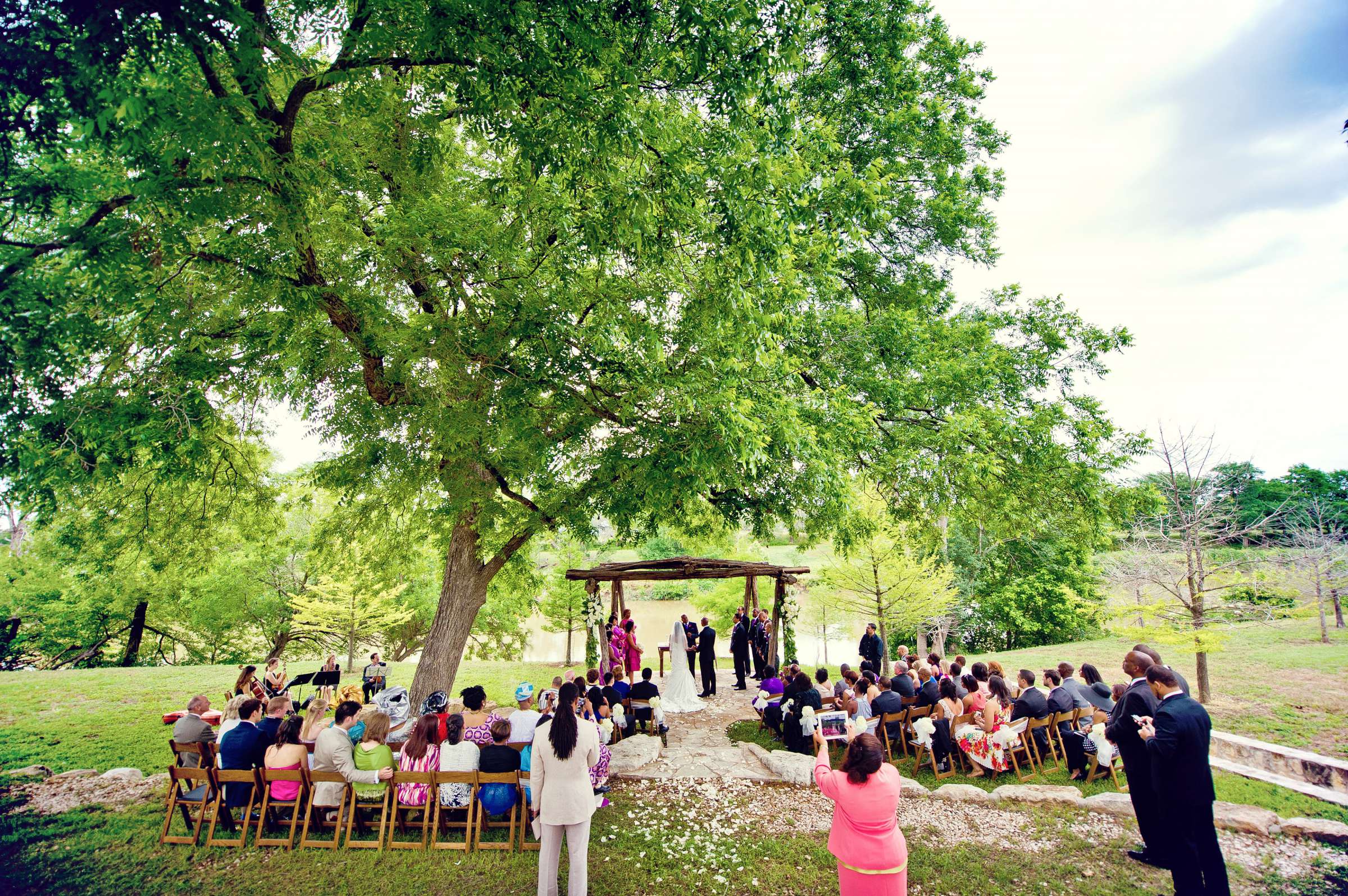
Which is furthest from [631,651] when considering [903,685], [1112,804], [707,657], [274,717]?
[1112,804]

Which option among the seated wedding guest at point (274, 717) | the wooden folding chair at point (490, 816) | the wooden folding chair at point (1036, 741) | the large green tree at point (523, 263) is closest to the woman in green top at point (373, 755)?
the wooden folding chair at point (490, 816)

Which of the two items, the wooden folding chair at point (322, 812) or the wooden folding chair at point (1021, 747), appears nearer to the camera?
the wooden folding chair at point (322, 812)

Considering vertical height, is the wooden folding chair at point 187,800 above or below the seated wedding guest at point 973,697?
below

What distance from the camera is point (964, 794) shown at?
707 cm

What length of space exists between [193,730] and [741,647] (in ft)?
35.4

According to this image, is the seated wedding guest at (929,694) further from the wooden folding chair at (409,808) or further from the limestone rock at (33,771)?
the limestone rock at (33,771)

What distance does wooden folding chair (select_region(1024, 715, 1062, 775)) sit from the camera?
7.83 metres

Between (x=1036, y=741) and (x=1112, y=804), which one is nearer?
(x=1112, y=804)

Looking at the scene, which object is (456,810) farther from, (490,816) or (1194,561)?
(1194,561)

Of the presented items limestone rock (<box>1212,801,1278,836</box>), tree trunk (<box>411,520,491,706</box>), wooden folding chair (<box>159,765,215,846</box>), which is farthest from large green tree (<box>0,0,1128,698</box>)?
limestone rock (<box>1212,801,1278,836</box>)

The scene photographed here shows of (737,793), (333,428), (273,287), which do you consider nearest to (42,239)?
(273,287)

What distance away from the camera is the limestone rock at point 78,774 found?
7.57 m

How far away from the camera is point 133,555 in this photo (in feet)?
40.8

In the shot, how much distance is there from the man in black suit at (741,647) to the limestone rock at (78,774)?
11.4 metres
